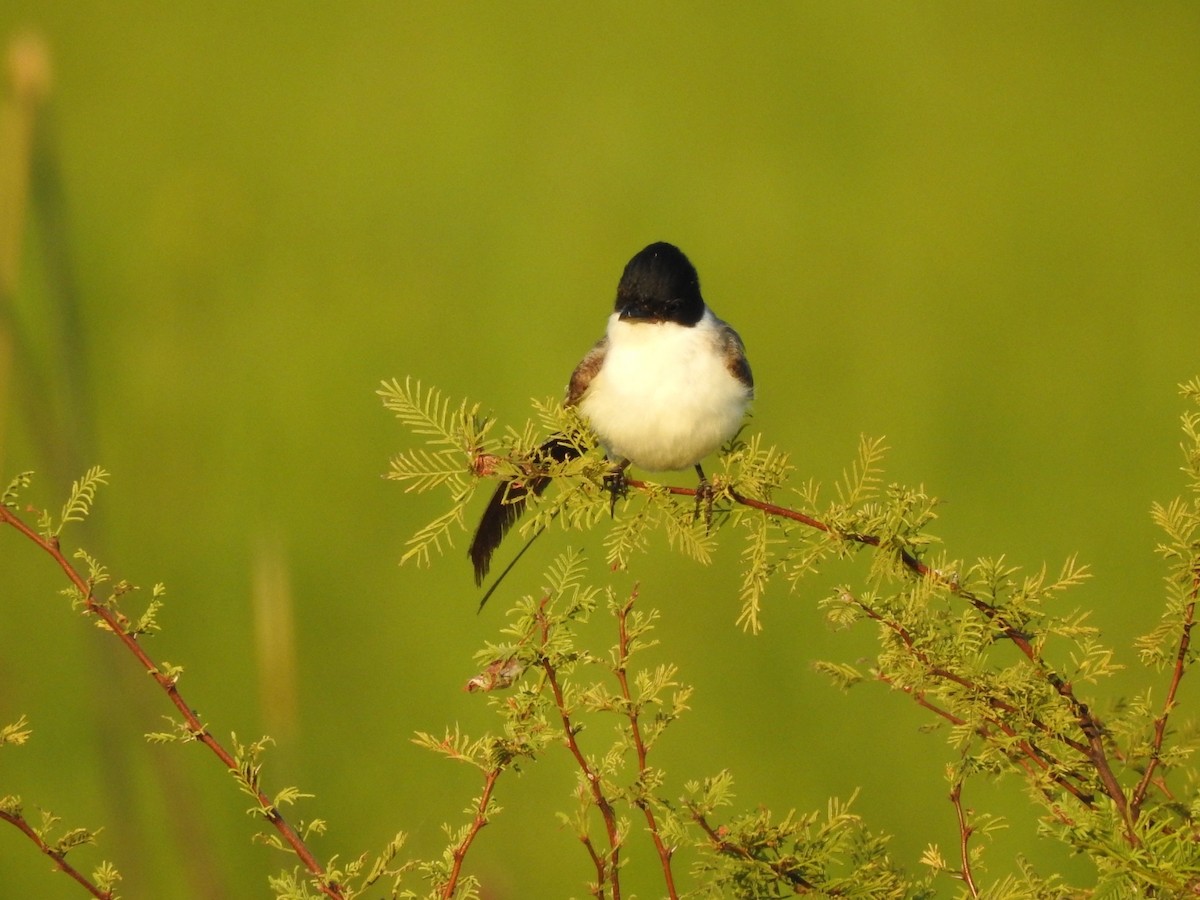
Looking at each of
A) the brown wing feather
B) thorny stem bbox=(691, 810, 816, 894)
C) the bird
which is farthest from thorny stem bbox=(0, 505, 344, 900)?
the brown wing feather

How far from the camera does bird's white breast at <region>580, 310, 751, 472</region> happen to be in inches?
95.5

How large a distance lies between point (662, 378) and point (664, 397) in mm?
42

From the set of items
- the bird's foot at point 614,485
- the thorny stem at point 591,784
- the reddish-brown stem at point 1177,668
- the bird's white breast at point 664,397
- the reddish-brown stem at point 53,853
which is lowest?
the reddish-brown stem at point 53,853

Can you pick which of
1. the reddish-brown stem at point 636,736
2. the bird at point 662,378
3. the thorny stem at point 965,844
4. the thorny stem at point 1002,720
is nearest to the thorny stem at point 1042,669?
the thorny stem at point 1002,720

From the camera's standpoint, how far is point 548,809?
3.87 meters

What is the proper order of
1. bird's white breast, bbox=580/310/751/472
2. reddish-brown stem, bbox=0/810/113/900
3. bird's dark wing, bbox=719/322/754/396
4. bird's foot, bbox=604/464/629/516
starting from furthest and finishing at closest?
bird's dark wing, bbox=719/322/754/396
bird's white breast, bbox=580/310/751/472
bird's foot, bbox=604/464/629/516
reddish-brown stem, bbox=0/810/113/900

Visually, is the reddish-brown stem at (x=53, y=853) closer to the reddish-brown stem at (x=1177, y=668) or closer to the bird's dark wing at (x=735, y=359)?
the reddish-brown stem at (x=1177, y=668)

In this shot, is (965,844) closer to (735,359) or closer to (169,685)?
(169,685)

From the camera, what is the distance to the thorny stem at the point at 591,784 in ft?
4.47

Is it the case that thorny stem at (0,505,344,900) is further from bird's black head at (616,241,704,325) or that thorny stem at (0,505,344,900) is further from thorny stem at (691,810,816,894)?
bird's black head at (616,241,704,325)

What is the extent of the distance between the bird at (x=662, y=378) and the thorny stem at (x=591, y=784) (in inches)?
33.1

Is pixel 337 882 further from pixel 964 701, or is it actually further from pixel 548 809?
pixel 548 809

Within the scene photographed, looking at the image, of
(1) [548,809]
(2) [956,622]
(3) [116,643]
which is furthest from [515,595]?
(2) [956,622]

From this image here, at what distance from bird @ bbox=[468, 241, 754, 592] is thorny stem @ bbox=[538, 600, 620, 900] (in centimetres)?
84
